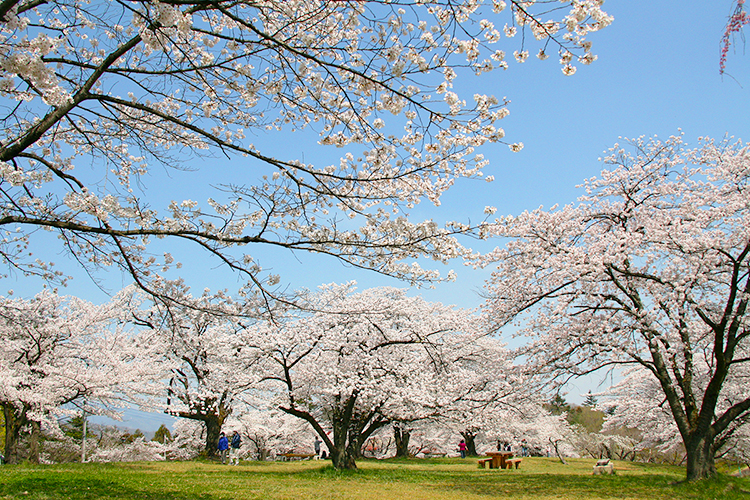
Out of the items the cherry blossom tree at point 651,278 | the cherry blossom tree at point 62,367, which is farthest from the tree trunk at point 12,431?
the cherry blossom tree at point 651,278

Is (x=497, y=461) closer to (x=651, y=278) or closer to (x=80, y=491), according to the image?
(x=651, y=278)

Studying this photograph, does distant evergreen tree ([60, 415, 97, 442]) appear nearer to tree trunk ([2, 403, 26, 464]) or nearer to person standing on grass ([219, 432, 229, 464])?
tree trunk ([2, 403, 26, 464])

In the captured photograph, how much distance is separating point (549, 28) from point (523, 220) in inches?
347

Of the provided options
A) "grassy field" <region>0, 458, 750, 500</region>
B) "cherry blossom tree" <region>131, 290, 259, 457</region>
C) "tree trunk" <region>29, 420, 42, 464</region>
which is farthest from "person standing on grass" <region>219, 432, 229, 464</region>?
"grassy field" <region>0, 458, 750, 500</region>

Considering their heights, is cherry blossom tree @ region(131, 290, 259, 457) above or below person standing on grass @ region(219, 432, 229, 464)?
above

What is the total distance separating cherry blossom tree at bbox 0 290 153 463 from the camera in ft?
45.5

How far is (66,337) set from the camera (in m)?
16.7

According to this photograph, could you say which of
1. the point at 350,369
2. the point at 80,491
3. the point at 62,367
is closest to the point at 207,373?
the point at 62,367

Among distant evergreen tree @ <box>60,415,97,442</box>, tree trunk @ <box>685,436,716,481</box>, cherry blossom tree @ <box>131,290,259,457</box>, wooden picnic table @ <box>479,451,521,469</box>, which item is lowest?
wooden picnic table @ <box>479,451,521,469</box>

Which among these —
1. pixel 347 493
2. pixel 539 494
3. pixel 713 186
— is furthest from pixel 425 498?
pixel 713 186

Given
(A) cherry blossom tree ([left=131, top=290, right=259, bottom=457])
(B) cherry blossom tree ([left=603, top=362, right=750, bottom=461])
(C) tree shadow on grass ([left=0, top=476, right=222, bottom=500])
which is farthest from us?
(B) cherry blossom tree ([left=603, top=362, right=750, bottom=461])

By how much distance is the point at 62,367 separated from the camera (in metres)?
14.9

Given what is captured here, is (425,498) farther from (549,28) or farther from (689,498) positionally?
(549,28)

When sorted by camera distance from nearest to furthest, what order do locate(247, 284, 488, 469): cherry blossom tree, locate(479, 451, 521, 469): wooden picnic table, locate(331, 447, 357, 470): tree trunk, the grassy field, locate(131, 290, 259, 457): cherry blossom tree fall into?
the grassy field → locate(331, 447, 357, 470): tree trunk → locate(247, 284, 488, 469): cherry blossom tree → locate(131, 290, 259, 457): cherry blossom tree → locate(479, 451, 521, 469): wooden picnic table
